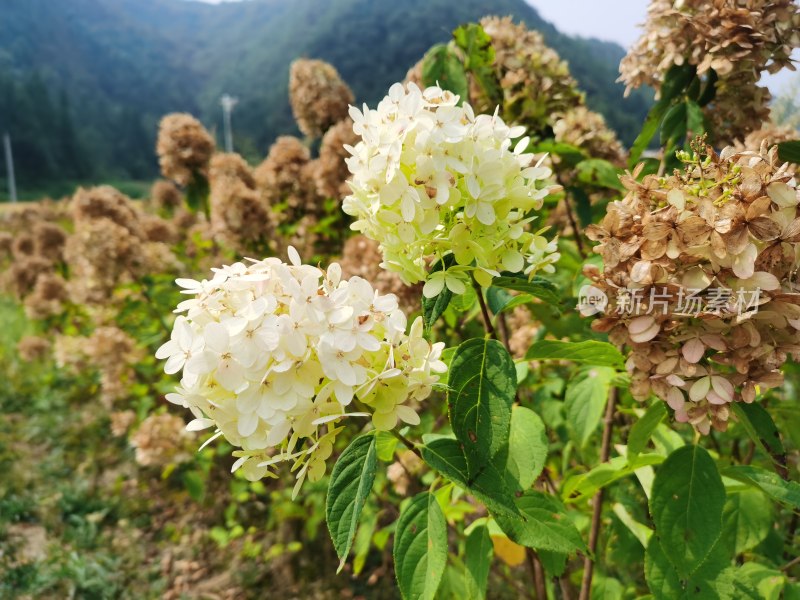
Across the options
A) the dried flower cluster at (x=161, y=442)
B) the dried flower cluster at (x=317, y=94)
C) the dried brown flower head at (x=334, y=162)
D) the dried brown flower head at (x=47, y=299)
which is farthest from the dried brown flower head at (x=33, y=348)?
the dried brown flower head at (x=334, y=162)

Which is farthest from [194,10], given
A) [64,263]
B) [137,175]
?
[64,263]

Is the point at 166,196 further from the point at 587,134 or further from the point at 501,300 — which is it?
the point at 501,300

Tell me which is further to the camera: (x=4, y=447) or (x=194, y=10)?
(x=194, y=10)

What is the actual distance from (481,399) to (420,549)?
0.29 metres

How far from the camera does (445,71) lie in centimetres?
146

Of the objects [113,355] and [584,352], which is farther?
[113,355]

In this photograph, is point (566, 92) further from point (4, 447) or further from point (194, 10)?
point (194, 10)

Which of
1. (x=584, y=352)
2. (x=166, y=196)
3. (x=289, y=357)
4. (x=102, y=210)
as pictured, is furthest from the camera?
(x=166, y=196)

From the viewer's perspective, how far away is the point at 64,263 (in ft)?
17.2

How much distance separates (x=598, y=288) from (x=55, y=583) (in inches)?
128

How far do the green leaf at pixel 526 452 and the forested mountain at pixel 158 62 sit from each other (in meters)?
19.2

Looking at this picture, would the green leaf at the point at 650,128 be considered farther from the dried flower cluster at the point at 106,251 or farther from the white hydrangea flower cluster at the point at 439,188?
the dried flower cluster at the point at 106,251

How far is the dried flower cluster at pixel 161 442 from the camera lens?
2.75m

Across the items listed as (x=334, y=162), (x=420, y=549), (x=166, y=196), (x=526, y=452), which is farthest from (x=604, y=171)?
(x=166, y=196)
